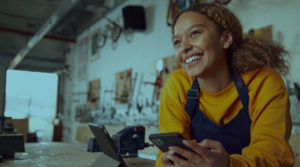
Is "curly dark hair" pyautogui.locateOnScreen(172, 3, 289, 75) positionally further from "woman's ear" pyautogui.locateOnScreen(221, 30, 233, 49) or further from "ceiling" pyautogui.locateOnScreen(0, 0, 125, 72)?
"ceiling" pyautogui.locateOnScreen(0, 0, 125, 72)

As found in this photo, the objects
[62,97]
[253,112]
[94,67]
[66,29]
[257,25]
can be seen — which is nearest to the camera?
[253,112]

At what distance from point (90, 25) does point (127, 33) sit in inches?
68.5

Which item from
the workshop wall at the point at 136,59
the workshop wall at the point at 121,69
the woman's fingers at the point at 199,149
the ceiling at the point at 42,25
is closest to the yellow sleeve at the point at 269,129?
the woman's fingers at the point at 199,149

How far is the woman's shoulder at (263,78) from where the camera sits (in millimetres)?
997

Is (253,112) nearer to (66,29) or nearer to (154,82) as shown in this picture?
(154,82)

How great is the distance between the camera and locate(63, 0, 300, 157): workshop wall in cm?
217

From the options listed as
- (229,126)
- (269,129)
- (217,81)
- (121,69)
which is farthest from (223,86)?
(121,69)

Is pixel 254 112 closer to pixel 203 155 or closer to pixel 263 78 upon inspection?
pixel 263 78

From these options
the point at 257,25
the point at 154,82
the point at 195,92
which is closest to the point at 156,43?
the point at 154,82

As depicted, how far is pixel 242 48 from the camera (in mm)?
1167

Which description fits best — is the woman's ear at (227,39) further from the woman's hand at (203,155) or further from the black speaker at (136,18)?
the black speaker at (136,18)

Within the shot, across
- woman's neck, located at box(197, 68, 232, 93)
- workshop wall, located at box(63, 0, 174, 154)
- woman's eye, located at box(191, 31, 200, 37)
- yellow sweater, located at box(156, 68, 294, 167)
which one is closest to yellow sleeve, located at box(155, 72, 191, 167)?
yellow sweater, located at box(156, 68, 294, 167)

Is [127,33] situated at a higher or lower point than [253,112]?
higher

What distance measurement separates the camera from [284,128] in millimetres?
886
